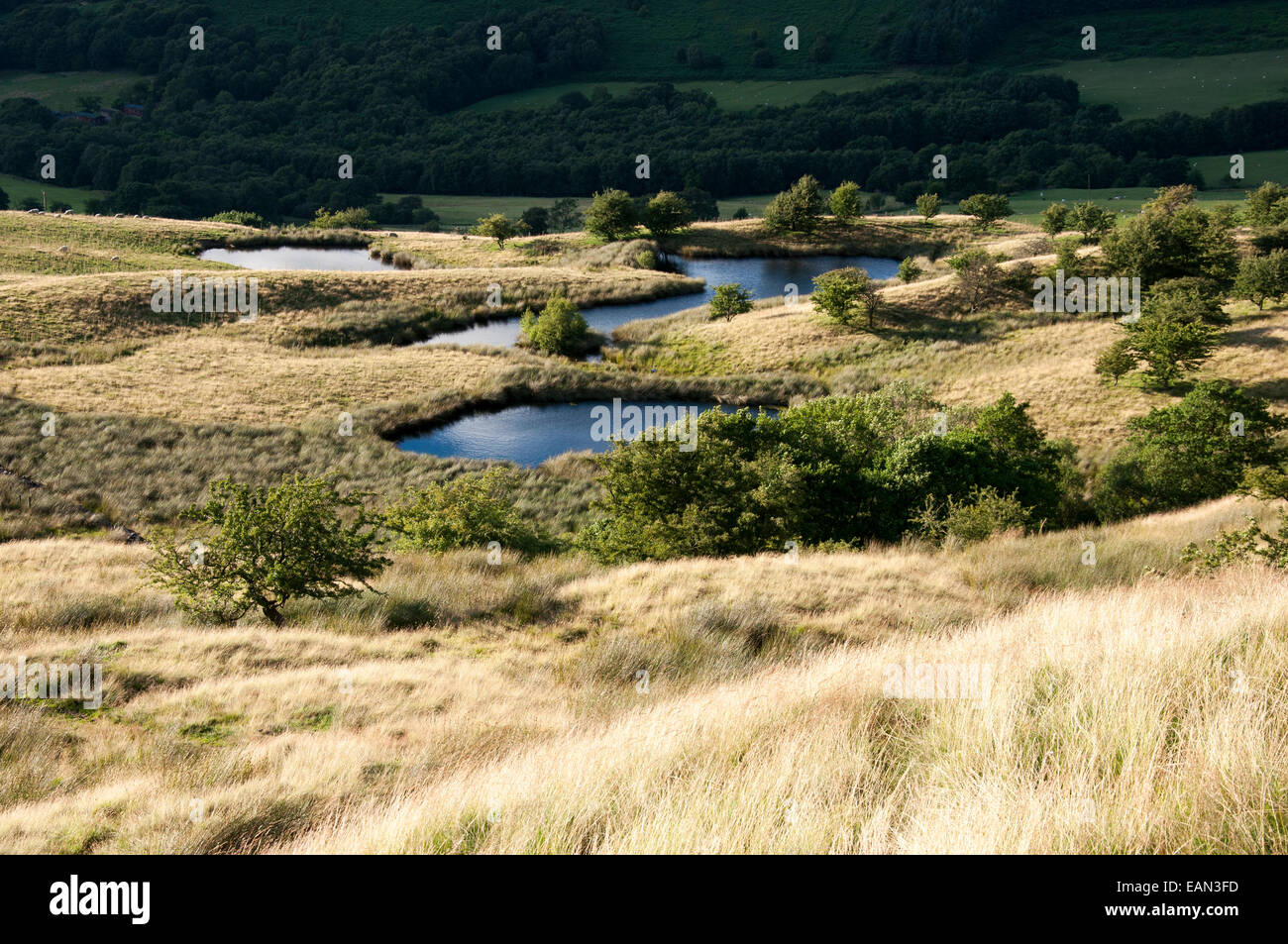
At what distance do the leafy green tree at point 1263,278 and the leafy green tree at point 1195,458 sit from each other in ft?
61.3

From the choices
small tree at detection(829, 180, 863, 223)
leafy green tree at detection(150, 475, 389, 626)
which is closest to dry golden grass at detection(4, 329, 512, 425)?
leafy green tree at detection(150, 475, 389, 626)

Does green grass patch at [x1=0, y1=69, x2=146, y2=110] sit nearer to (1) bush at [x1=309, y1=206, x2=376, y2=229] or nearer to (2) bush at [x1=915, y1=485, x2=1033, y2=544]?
(1) bush at [x1=309, y1=206, x2=376, y2=229]

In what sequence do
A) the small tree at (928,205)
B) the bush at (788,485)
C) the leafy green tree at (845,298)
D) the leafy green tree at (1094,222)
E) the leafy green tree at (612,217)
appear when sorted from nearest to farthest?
the bush at (788,485) → the leafy green tree at (845,298) → the leafy green tree at (1094,222) → the leafy green tree at (612,217) → the small tree at (928,205)

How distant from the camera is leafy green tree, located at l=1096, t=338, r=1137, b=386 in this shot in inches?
1426

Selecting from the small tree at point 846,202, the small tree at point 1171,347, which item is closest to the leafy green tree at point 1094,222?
the small tree at point 846,202

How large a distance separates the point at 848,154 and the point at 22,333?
402 ft

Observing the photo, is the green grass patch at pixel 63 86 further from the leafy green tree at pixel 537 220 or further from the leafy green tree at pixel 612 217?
the leafy green tree at pixel 612 217

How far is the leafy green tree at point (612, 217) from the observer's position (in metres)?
Result: 81.4

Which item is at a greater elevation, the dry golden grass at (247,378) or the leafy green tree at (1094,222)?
the leafy green tree at (1094,222)

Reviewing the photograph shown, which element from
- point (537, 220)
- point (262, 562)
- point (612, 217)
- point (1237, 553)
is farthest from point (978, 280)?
point (537, 220)

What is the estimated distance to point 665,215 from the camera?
82188 mm

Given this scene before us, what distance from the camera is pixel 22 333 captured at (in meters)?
42.6
